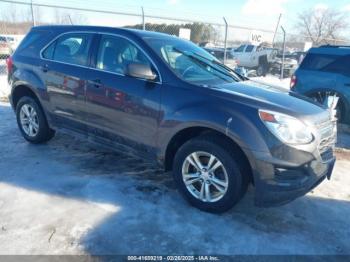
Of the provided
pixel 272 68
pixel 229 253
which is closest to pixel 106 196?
pixel 229 253

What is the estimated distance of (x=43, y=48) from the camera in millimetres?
4996

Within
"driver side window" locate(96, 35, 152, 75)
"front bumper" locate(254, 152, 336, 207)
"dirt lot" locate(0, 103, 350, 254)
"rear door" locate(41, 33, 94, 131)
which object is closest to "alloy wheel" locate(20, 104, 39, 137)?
"rear door" locate(41, 33, 94, 131)

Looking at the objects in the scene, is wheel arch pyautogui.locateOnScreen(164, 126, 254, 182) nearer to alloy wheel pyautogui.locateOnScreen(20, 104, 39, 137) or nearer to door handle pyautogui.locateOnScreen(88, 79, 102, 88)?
door handle pyautogui.locateOnScreen(88, 79, 102, 88)

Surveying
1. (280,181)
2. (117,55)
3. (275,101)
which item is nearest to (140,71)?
(117,55)

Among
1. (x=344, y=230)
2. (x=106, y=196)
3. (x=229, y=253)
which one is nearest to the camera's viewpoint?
(x=229, y=253)

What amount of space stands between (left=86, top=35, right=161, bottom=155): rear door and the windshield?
0.77 feet

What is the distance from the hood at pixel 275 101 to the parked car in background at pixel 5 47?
1166 centimetres

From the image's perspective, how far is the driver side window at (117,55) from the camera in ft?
13.2

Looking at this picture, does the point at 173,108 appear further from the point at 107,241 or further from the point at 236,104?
the point at 107,241

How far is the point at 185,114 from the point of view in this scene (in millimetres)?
3537

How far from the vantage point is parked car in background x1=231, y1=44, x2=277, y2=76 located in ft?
66.8

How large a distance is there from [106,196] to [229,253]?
1565 mm

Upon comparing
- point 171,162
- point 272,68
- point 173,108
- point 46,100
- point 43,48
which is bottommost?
point 272,68

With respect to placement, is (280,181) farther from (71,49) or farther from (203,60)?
(71,49)
